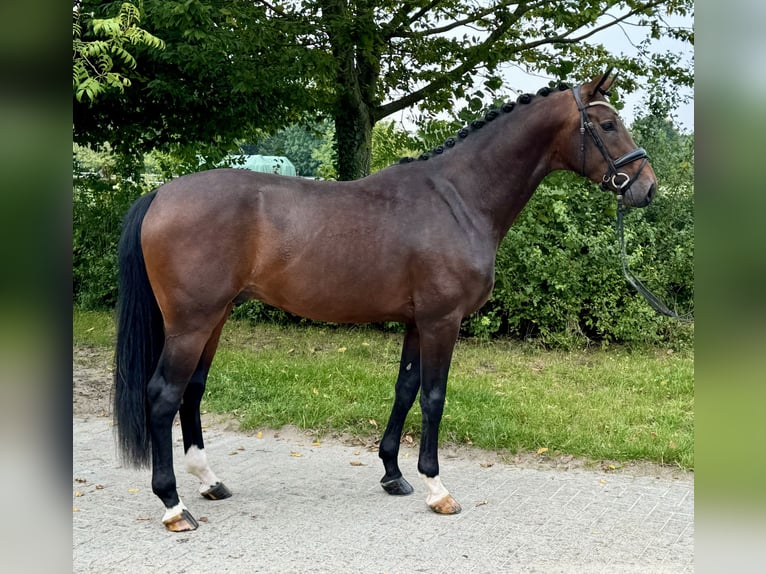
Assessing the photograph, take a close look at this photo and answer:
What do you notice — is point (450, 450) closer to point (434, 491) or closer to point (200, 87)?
point (434, 491)

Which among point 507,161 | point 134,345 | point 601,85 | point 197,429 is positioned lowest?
point 197,429

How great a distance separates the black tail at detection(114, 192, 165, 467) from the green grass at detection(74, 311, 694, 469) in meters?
1.94

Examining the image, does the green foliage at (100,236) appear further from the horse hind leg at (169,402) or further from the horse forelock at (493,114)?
the horse forelock at (493,114)

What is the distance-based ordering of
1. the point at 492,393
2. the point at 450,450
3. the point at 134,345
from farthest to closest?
the point at 492,393, the point at 450,450, the point at 134,345

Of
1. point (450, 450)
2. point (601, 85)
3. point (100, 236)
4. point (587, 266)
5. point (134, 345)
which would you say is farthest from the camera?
point (100, 236)

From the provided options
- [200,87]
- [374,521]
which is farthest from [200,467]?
[200,87]

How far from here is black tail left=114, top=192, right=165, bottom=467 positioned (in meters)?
3.63

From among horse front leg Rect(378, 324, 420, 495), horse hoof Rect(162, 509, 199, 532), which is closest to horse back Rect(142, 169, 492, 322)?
horse front leg Rect(378, 324, 420, 495)

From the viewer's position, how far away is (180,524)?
3.57 metres

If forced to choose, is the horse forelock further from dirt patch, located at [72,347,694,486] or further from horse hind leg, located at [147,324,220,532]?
dirt patch, located at [72,347,694,486]

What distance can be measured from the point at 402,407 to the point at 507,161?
1.66m

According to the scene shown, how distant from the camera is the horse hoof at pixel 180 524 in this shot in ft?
11.7
